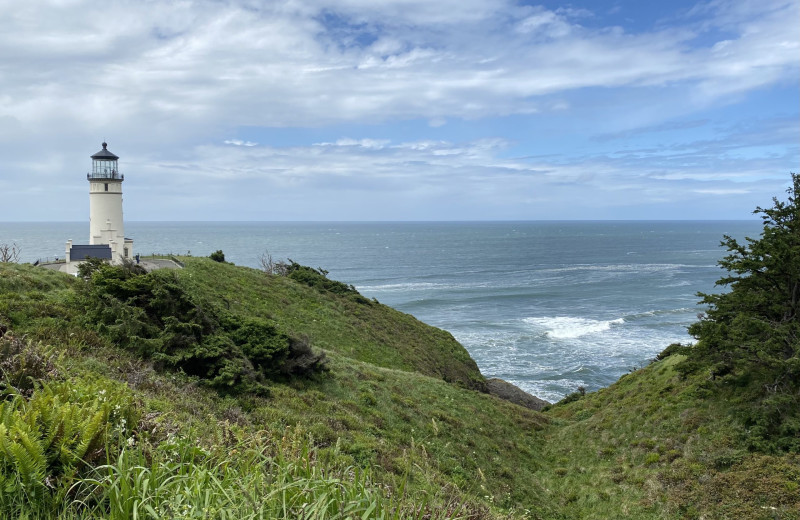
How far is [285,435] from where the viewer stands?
589 cm

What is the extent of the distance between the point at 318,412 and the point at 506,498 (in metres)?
5.72

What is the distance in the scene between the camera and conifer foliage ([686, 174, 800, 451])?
15.2 m

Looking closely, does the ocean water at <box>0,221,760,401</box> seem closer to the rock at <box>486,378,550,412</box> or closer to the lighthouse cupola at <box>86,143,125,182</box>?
the rock at <box>486,378,550,412</box>

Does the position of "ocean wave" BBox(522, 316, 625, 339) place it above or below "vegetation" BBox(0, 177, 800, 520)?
below

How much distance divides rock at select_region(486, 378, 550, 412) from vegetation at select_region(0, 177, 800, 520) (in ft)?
25.8

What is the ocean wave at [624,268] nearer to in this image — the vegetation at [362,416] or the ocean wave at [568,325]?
the ocean wave at [568,325]

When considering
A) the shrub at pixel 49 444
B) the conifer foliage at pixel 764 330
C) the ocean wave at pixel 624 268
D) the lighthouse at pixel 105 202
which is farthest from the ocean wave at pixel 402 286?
the shrub at pixel 49 444

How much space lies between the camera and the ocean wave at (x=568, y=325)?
5509cm

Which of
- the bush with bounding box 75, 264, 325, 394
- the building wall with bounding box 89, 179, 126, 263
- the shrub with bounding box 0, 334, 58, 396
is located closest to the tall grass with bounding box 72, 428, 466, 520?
the shrub with bounding box 0, 334, 58, 396

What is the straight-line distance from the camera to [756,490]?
42.4 ft

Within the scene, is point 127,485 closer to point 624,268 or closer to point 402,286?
point 402,286

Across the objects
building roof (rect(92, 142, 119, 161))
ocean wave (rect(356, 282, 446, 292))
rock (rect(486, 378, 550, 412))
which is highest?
building roof (rect(92, 142, 119, 161))

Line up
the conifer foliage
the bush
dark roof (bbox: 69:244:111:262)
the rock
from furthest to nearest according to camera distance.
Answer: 1. dark roof (bbox: 69:244:111:262)
2. the rock
3. the conifer foliage
4. the bush

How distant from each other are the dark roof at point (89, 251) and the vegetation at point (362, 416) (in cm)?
1976
